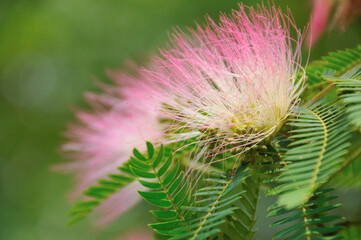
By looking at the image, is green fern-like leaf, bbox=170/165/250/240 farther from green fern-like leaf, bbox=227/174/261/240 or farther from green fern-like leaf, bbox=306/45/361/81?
green fern-like leaf, bbox=306/45/361/81

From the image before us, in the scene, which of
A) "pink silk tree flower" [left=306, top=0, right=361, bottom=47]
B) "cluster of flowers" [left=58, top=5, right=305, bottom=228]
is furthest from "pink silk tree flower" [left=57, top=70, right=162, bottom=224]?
"pink silk tree flower" [left=306, top=0, right=361, bottom=47]

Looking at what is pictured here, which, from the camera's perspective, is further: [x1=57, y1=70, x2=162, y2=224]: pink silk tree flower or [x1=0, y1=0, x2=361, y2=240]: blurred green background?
[x1=0, y1=0, x2=361, y2=240]: blurred green background

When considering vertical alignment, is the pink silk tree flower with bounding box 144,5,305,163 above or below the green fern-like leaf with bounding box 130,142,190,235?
above

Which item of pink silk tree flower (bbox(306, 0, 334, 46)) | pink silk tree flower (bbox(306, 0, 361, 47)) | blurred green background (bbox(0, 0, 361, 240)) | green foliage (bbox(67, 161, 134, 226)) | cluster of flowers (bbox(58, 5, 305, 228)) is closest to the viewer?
cluster of flowers (bbox(58, 5, 305, 228))

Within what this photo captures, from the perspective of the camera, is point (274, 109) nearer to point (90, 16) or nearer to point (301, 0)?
point (301, 0)

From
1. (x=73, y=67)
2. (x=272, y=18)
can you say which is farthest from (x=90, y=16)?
(x=272, y=18)

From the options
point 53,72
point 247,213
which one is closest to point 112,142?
point 247,213

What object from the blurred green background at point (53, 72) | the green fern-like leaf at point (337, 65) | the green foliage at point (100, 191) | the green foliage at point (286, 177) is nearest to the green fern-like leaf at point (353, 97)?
the green foliage at point (286, 177)
